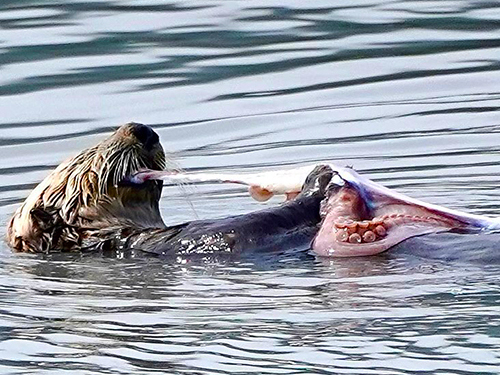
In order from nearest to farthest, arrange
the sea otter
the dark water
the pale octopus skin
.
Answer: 1. the dark water
2. the pale octopus skin
3. the sea otter

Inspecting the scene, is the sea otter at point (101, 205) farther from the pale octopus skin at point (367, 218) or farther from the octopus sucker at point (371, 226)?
the octopus sucker at point (371, 226)

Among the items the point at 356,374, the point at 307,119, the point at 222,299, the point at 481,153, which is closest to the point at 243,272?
the point at 222,299

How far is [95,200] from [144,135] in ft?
1.20

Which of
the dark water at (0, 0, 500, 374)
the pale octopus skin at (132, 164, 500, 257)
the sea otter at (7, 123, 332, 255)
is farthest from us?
the sea otter at (7, 123, 332, 255)

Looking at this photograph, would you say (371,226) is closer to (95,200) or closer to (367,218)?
(367,218)

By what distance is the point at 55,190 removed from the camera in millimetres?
7742

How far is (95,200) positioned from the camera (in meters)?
7.67

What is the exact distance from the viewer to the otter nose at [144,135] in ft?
24.8

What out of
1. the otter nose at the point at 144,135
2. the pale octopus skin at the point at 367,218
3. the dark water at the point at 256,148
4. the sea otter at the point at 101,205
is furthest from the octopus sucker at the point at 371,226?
the otter nose at the point at 144,135

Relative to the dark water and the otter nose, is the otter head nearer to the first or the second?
the otter nose

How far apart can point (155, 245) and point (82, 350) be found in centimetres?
176

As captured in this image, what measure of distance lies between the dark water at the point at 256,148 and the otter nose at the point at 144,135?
55 cm

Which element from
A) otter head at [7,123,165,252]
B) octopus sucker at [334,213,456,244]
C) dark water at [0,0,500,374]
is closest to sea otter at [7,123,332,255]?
otter head at [7,123,165,252]

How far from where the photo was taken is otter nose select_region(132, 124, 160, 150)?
7.55m
